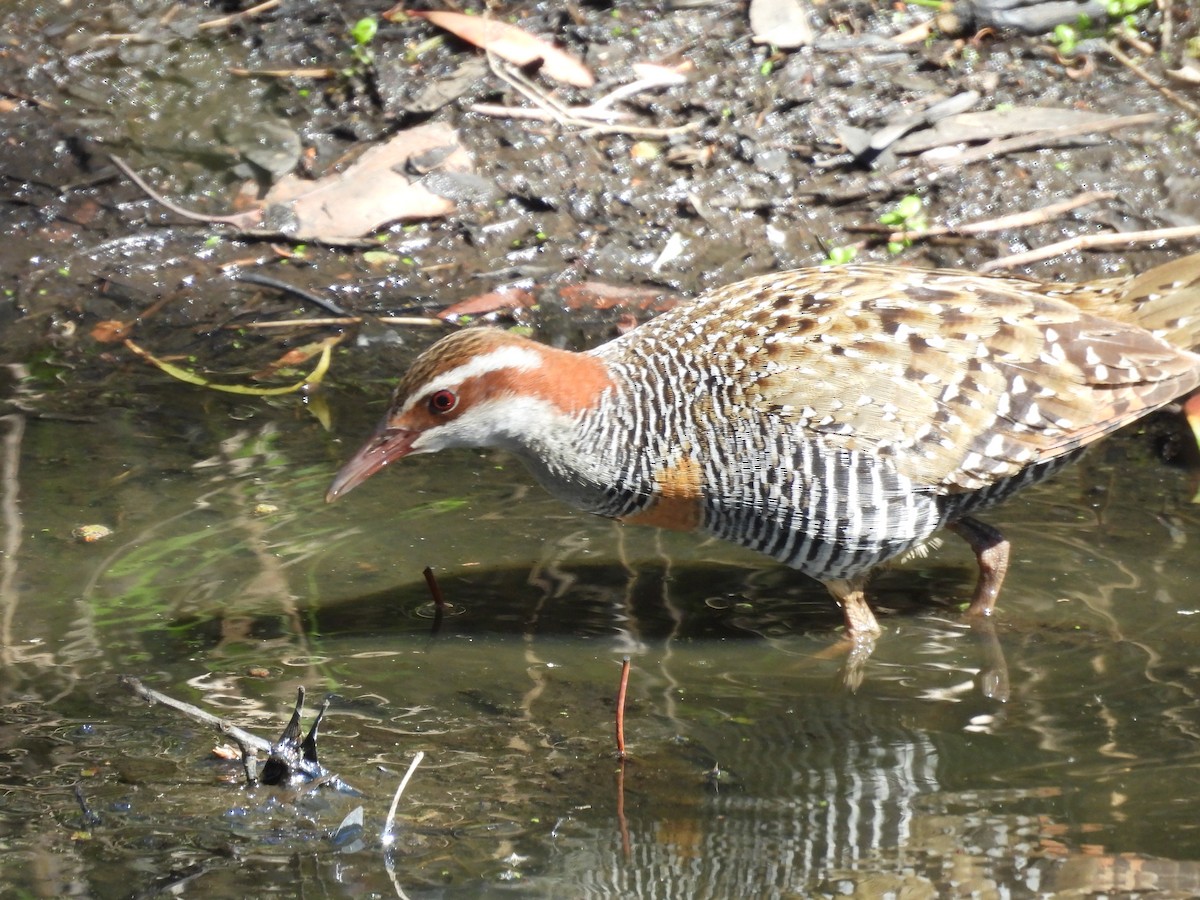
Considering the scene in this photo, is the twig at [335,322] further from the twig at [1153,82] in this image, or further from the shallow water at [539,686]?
the twig at [1153,82]

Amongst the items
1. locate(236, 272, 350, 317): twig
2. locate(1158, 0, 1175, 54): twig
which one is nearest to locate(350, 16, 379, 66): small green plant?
locate(236, 272, 350, 317): twig

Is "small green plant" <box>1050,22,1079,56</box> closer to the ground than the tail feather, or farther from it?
farther from it

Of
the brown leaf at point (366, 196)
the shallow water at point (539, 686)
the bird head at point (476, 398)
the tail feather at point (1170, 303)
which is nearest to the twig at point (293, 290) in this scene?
the brown leaf at point (366, 196)

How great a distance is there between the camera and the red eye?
498 cm

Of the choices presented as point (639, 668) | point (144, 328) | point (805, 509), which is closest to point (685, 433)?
point (805, 509)

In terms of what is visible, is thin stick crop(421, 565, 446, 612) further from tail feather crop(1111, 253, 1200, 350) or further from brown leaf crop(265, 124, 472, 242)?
brown leaf crop(265, 124, 472, 242)

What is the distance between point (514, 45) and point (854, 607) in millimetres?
4488

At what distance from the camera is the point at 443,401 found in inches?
197

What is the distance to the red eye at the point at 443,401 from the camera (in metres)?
4.98

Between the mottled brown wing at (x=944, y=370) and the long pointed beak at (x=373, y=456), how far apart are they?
3.40 feet

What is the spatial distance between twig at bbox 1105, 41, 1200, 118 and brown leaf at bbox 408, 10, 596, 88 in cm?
281

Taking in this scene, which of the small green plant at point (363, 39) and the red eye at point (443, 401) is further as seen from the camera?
the small green plant at point (363, 39)

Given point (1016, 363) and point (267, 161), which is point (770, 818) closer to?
point (1016, 363)

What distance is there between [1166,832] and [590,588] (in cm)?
229
